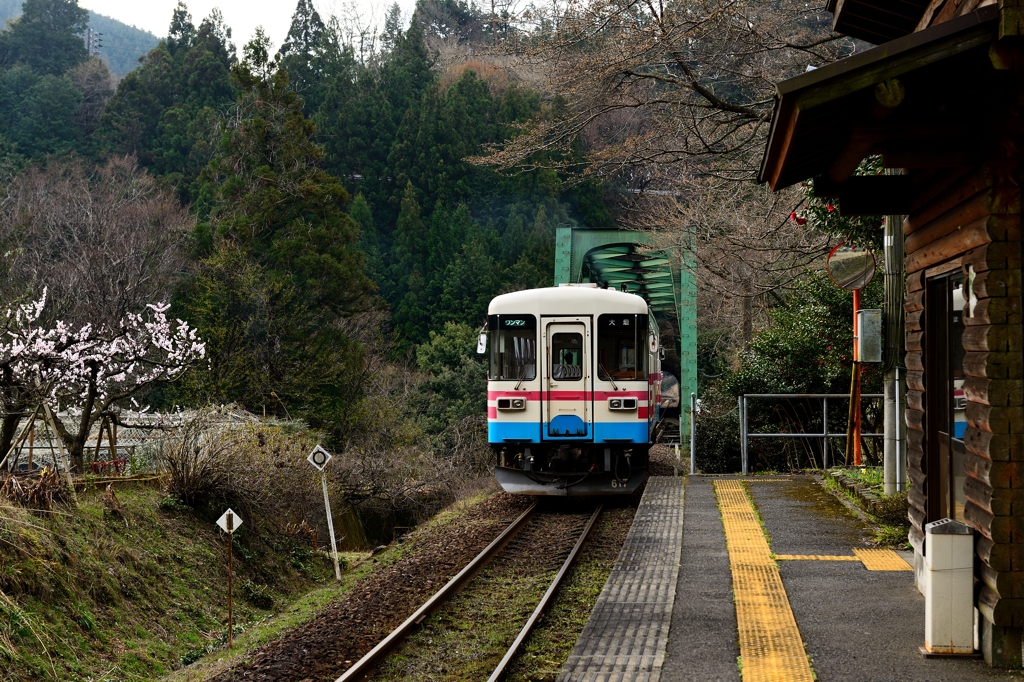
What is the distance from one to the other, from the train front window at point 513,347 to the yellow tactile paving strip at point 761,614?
3.96 m

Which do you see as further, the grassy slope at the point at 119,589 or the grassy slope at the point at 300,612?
the grassy slope at the point at 300,612

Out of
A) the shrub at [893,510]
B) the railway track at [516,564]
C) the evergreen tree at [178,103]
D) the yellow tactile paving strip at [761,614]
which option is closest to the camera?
the yellow tactile paving strip at [761,614]

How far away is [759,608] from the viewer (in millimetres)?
6816

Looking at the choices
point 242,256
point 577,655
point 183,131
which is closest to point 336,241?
point 242,256

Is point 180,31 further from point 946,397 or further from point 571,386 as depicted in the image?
point 946,397

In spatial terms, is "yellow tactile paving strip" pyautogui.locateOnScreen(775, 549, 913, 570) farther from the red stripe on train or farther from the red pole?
the red stripe on train

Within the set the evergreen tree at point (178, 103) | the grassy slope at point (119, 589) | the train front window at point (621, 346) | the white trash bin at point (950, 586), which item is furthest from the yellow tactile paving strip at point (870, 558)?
the evergreen tree at point (178, 103)

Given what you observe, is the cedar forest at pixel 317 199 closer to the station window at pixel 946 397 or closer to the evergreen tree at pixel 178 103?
the evergreen tree at pixel 178 103

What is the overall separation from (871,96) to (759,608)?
3471 millimetres

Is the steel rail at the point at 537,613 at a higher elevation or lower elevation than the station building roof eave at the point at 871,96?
lower

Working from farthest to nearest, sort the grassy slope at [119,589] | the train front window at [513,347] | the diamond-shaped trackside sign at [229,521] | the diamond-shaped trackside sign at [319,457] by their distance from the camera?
1. the train front window at [513,347]
2. the diamond-shaped trackside sign at [319,457]
3. the diamond-shaped trackside sign at [229,521]
4. the grassy slope at [119,589]

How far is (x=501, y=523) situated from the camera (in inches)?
494

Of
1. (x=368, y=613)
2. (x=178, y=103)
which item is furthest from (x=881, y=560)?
(x=178, y=103)

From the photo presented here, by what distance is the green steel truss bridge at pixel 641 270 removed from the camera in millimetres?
28797
